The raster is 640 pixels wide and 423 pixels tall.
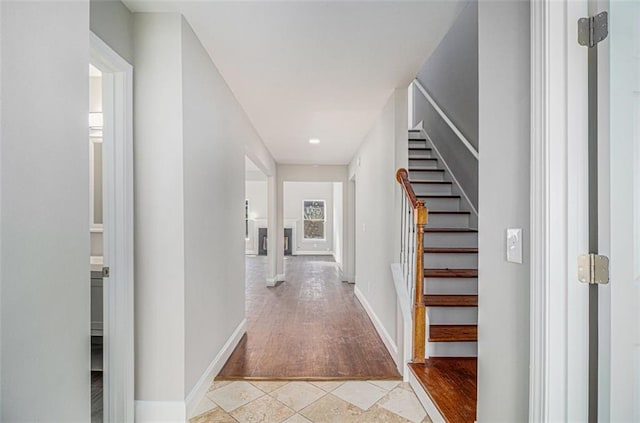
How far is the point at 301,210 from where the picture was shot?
11.9 meters

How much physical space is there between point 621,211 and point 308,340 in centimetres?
289

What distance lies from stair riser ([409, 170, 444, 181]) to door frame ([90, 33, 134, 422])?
10.2 feet

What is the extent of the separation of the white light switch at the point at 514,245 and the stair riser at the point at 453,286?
1716 millimetres

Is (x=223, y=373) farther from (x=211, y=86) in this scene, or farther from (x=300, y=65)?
(x=300, y=65)

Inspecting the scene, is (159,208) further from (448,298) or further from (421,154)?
(421,154)

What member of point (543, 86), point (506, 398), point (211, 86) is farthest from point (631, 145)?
point (211, 86)

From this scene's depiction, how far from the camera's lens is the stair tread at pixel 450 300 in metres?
2.62

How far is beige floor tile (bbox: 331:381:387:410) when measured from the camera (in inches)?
88.9

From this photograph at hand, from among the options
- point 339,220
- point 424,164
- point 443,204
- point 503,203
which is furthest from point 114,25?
point 339,220

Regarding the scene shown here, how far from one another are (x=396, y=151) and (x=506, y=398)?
2036 mm

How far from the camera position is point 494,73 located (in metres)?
1.31

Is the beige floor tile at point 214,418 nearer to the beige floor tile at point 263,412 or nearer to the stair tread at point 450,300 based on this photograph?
the beige floor tile at point 263,412

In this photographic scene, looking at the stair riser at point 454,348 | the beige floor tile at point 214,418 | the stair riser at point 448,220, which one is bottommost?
the beige floor tile at point 214,418

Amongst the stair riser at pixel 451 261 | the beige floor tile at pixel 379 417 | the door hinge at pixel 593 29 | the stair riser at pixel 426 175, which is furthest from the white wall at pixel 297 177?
the door hinge at pixel 593 29
